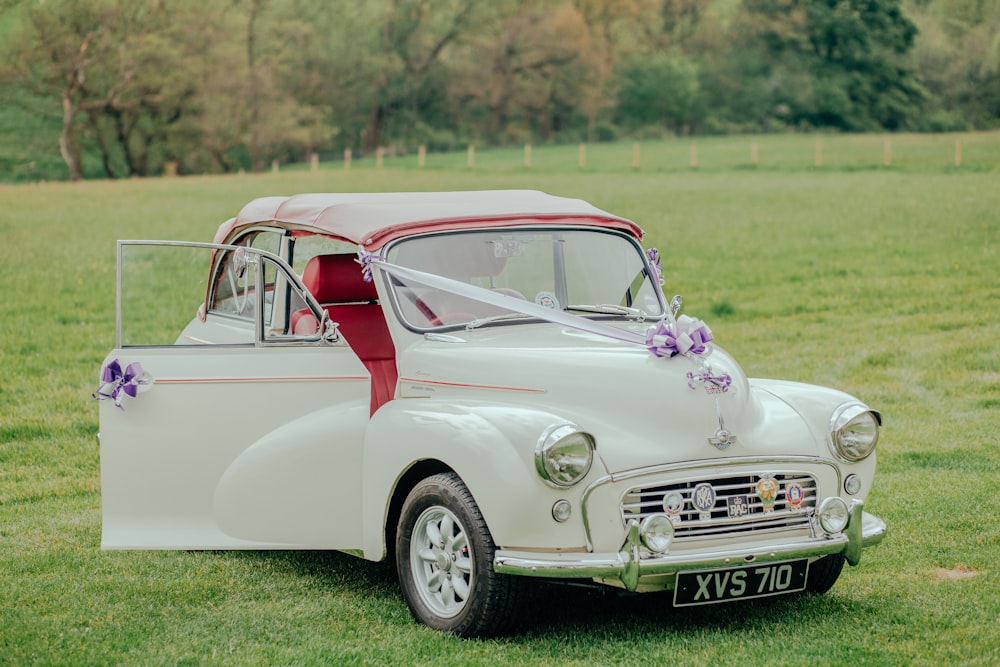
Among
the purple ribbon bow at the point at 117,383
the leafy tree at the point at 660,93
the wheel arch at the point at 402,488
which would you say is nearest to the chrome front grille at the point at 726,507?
the wheel arch at the point at 402,488

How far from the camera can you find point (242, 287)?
732cm

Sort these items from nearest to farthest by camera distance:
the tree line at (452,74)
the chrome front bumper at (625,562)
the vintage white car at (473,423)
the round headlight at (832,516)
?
the chrome front bumper at (625,562) < the vintage white car at (473,423) < the round headlight at (832,516) < the tree line at (452,74)

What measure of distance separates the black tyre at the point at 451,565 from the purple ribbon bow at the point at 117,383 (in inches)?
60.1

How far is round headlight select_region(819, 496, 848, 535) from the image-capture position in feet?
18.8

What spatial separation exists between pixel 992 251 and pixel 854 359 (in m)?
8.44

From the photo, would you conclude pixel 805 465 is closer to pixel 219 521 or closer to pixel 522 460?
Result: pixel 522 460

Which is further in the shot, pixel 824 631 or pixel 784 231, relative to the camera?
pixel 784 231

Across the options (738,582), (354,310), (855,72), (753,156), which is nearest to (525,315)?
(354,310)

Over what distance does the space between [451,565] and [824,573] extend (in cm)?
192

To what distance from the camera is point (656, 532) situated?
5.32m

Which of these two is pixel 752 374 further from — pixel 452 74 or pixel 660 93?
pixel 660 93

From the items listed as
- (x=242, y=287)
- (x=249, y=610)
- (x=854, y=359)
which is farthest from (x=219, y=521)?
(x=854, y=359)

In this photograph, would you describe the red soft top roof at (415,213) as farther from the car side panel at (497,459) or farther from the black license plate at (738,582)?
the black license plate at (738,582)

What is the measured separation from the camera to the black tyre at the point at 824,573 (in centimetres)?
622
